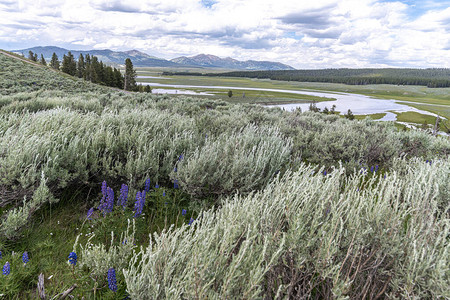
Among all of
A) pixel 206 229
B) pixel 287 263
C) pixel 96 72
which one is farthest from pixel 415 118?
pixel 96 72

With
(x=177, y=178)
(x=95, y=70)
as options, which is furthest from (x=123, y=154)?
(x=95, y=70)

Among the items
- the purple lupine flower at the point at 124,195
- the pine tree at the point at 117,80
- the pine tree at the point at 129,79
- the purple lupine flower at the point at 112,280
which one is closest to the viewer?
the purple lupine flower at the point at 112,280

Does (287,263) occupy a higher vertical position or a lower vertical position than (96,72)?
lower

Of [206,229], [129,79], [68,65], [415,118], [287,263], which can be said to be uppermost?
[68,65]

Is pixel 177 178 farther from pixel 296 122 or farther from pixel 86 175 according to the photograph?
pixel 296 122

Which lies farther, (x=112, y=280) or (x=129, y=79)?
(x=129, y=79)

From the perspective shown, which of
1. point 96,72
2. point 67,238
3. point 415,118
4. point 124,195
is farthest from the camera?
point 96,72

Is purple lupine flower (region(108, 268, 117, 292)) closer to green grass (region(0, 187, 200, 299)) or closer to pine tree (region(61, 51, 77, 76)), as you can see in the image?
green grass (region(0, 187, 200, 299))

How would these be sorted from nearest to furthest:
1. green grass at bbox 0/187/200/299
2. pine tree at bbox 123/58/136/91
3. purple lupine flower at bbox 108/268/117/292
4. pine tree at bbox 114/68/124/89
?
purple lupine flower at bbox 108/268/117/292, green grass at bbox 0/187/200/299, pine tree at bbox 123/58/136/91, pine tree at bbox 114/68/124/89

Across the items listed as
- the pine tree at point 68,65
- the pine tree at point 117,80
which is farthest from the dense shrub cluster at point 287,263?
the pine tree at point 68,65

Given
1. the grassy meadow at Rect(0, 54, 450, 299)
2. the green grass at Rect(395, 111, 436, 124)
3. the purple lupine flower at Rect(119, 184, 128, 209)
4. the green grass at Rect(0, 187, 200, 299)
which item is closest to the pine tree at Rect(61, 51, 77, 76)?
the grassy meadow at Rect(0, 54, 450, 299)

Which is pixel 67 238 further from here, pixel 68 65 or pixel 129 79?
pixel 68 65

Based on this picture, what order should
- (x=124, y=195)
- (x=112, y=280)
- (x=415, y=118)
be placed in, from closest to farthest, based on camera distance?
1. (x=112, y=280)
2. (x=124, y=195)
3. (x=415, y=118)

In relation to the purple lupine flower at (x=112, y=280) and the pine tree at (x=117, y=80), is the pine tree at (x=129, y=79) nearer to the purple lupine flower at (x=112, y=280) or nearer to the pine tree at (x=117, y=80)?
the pine tree at (x=117, y=80)
